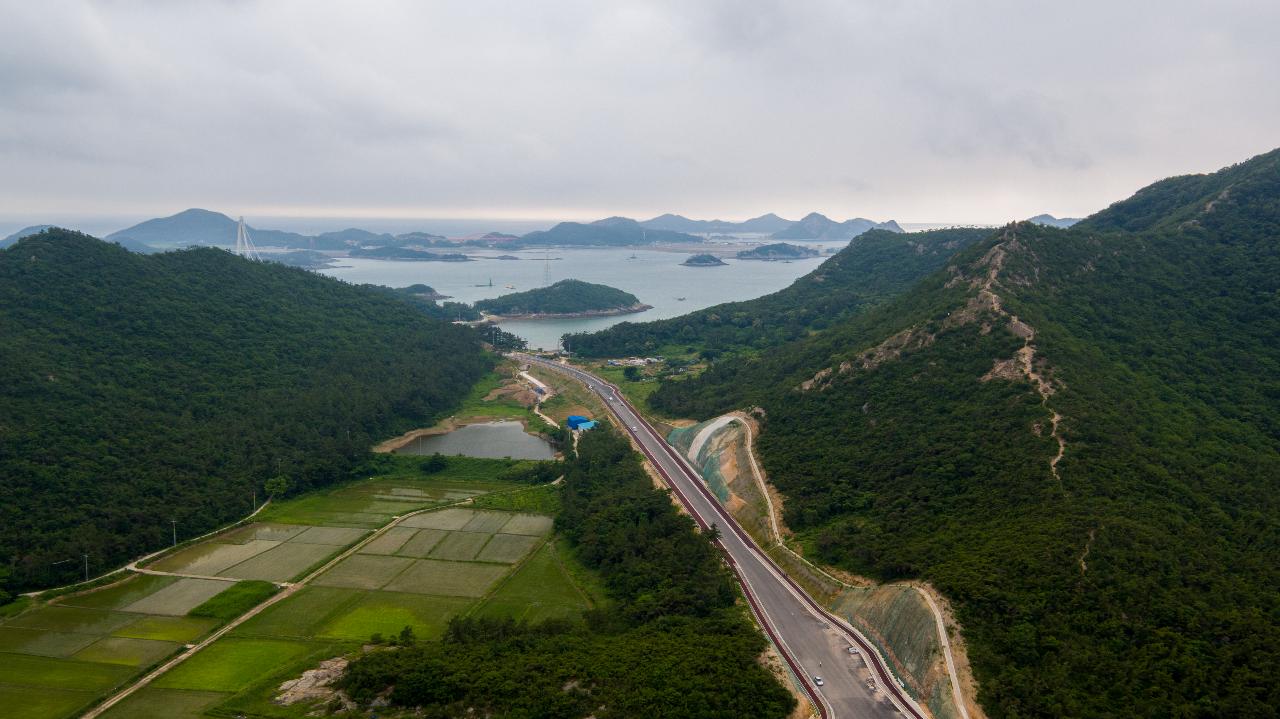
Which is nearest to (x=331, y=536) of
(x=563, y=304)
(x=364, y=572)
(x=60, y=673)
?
(x=364, y=572)

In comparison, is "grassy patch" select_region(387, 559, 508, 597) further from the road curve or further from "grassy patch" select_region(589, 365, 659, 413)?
"grassy patch" select_region(589, 365, 659, 413)

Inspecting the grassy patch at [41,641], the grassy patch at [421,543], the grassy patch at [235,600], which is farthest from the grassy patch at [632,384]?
the grassy patch at [41,641]

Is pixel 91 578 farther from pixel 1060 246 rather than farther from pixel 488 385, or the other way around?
pixel 1060 246

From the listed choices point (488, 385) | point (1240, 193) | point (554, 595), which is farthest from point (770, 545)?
point (1240, 193)

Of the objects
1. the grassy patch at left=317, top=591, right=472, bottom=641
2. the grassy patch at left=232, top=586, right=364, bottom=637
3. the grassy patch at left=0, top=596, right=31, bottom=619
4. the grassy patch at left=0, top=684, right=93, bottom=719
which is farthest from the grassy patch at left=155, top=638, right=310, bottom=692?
the grassy patch at left=0, top=596, right=31, bottom=619

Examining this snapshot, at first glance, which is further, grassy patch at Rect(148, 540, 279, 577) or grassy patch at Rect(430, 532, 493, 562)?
grassy patch at Rect(430, 532, 493, 562)

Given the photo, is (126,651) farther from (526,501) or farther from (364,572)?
(526,501)
